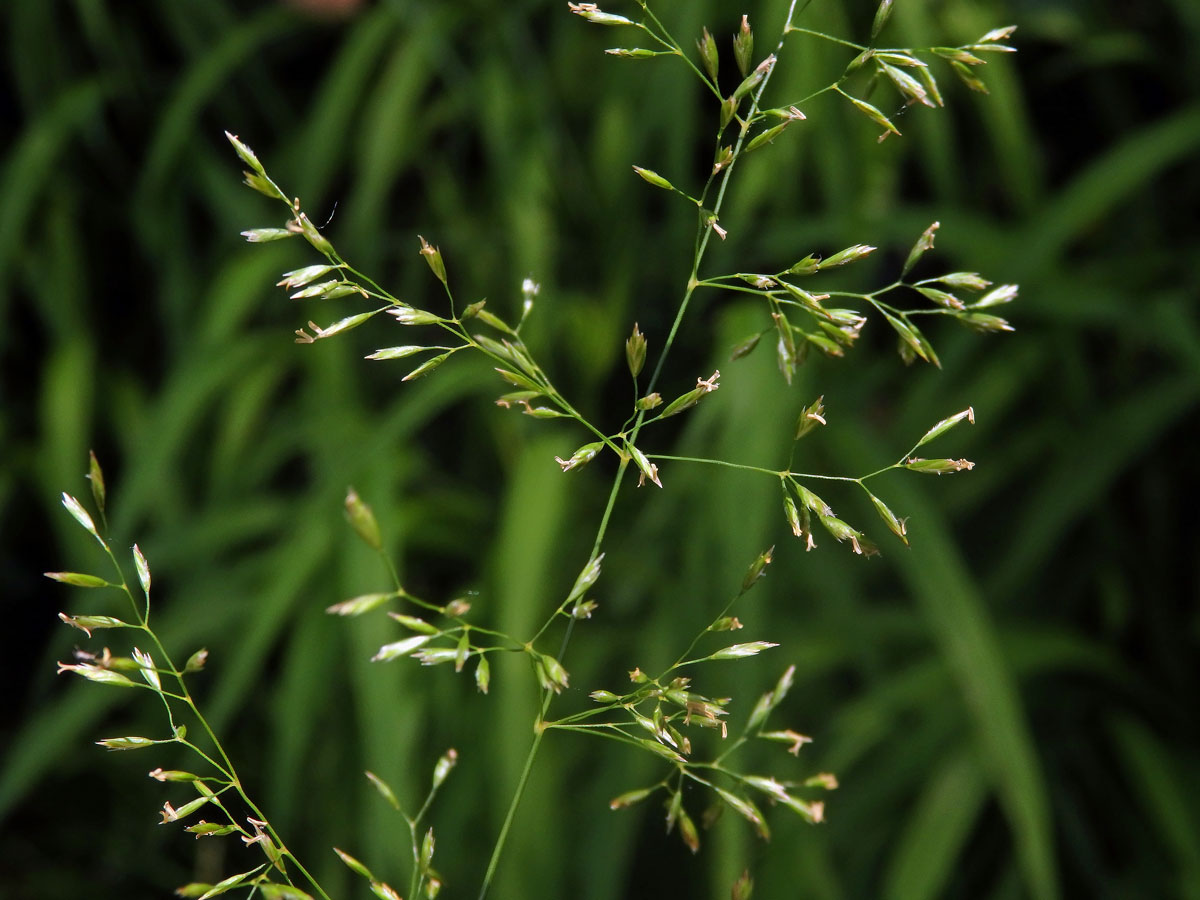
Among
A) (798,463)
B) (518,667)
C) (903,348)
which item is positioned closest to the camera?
(903,348)

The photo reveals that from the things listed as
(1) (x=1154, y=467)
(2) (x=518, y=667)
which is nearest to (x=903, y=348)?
(2) (x=518, y=667)

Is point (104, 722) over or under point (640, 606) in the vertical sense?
under

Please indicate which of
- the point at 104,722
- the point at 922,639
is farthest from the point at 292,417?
the point at 922,639

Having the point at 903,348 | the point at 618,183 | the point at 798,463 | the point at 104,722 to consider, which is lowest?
the point at 104,722

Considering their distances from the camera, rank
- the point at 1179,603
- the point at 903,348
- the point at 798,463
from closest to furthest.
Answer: the point at 903,348 < the point at 798,463 < the point at 1179,603

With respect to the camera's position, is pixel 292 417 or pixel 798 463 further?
pixel 292 417

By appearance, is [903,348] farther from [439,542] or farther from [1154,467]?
[1154,467]

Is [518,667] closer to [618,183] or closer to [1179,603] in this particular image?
[618,183]
